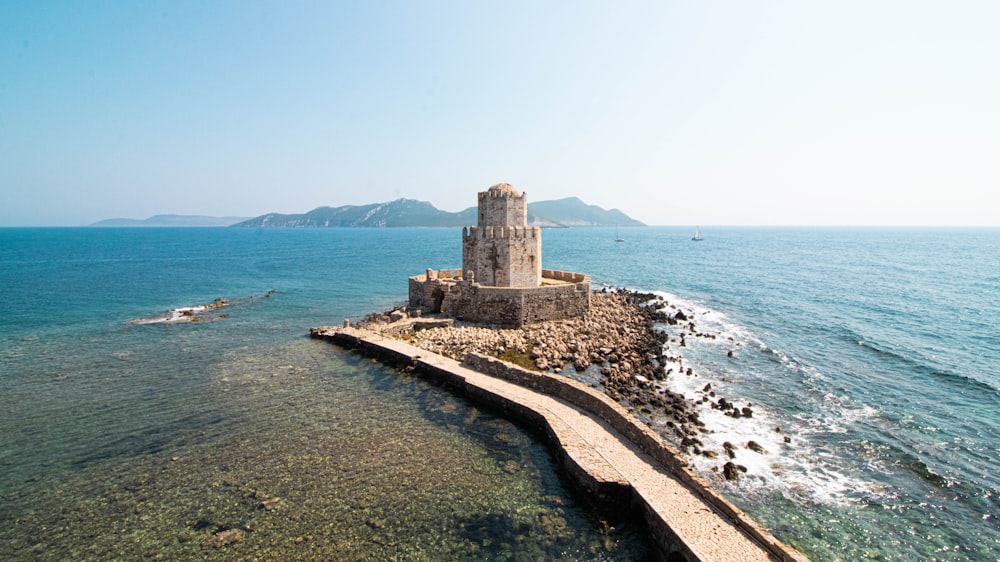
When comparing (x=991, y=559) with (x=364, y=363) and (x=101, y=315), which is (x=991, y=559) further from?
(x=101, y=315)

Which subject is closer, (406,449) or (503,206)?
(406,449)

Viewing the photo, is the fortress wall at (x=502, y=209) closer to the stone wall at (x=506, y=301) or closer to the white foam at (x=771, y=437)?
the stone wall at (x=506, y=301)

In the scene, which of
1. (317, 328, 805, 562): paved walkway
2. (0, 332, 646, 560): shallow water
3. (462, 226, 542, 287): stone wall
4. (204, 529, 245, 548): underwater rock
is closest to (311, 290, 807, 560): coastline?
(317, 328, 805, 562): paved walkway

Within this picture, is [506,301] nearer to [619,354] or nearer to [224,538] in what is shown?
[619,354]

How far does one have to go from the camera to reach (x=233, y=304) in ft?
150

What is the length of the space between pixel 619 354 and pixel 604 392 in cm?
544

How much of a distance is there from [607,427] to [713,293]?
42.9 meters

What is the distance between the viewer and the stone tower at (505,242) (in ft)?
101

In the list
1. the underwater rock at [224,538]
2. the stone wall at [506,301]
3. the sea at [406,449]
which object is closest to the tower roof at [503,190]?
the stone wall at [506,301]

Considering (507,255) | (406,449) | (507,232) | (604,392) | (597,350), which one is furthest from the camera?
(507,255)

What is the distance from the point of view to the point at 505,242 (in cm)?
3097

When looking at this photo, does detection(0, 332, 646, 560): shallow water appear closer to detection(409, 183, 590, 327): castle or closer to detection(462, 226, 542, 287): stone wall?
detection(409, 183, 590, 327): castle

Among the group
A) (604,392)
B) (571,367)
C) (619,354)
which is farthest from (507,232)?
(604,392)

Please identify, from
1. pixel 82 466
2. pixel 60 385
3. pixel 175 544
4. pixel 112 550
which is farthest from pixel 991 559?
pixel 60 385
